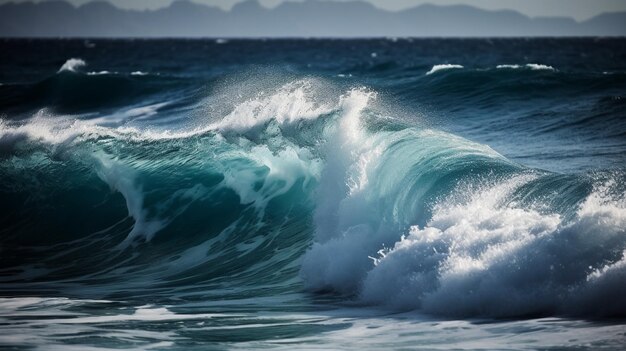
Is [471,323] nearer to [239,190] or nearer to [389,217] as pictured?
[389,217]

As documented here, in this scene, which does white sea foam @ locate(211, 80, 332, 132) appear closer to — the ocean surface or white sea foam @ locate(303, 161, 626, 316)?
the ocean surface

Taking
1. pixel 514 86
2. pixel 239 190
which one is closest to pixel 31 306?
pixel 239 190

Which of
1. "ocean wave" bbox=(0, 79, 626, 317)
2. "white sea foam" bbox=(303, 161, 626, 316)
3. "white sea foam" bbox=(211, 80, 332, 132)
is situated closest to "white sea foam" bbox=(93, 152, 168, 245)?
"ocean wave" bbox=(0, 79, 626, 317)

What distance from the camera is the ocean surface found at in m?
8.10

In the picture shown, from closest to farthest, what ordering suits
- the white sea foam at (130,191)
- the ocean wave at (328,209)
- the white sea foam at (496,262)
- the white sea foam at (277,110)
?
the white sea foam at (496,262)
the ocean wave at (328,209)
the white sea foam at (277,110)
the white sea foam at (130,191)

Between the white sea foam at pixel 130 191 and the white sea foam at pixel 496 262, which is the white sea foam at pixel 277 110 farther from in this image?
the white sea foam at pixel 496 262

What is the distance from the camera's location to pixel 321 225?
11.4 meters

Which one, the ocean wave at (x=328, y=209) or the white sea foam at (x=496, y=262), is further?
the ocean wave at (x=328, y=209)

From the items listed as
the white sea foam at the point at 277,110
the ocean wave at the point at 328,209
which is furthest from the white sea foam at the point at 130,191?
the white sea foam at the point at 277,110

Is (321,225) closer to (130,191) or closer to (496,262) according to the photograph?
(496,262)

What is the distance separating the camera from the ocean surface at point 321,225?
26.6 feet

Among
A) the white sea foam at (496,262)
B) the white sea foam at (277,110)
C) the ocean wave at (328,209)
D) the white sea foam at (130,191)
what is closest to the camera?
the white sea foam at (496,262)

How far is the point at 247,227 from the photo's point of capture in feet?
45.3

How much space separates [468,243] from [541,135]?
26.5 ft
